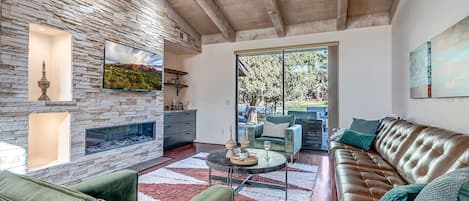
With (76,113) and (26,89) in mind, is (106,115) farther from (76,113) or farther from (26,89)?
(26,89)

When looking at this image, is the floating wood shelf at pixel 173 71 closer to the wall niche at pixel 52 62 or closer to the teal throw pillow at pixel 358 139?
the wall niche at pixel 52 62

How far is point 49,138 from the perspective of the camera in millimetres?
3297

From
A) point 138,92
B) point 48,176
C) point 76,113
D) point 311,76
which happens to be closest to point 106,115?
point 76,113

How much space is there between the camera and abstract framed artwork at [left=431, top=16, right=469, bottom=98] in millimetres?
Result: 1977

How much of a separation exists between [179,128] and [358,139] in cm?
383

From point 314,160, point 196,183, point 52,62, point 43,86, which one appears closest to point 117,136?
point 43,86

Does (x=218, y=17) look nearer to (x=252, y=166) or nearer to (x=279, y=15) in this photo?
(x=279, y=15)

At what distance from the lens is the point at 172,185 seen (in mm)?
3119

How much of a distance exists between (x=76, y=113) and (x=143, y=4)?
89.7 inches

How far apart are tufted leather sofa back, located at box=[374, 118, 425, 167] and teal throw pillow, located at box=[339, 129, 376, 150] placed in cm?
9

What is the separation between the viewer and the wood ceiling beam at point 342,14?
416cm

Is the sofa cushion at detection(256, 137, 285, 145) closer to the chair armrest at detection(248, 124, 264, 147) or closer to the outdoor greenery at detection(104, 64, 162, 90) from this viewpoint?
the chair armrest at detection(248, 124, 264, 147)

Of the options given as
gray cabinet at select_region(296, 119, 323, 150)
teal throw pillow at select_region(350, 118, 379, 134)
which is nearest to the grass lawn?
gray cabinet at select_region(296, 119, 323, 150)

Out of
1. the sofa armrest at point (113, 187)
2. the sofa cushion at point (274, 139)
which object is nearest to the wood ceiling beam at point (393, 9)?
the sofa cushion at point (274, 139)
